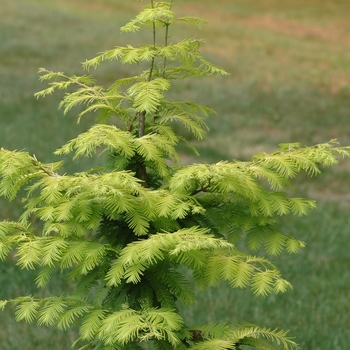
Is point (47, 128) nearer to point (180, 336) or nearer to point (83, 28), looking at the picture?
point (180, 336)

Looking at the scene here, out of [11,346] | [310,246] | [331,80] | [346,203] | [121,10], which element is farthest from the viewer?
[121,10]

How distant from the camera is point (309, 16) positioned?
34062mm

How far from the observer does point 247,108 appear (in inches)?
608

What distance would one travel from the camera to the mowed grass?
641cm

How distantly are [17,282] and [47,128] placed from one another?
5.90 m

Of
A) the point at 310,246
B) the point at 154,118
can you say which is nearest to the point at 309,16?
the point at 310,246

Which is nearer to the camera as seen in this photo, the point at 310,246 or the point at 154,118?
the point at 154,118

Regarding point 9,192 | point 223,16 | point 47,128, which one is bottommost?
point 223,16

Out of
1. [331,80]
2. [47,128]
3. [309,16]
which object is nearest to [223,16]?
[309,16]

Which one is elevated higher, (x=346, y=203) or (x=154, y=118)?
(x=154, y=118)

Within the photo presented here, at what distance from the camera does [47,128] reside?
12219 mm

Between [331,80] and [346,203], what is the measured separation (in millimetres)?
8741

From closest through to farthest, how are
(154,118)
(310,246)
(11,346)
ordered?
(154,118) → (11,346) → (310,246)

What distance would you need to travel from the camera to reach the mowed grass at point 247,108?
6410mm
